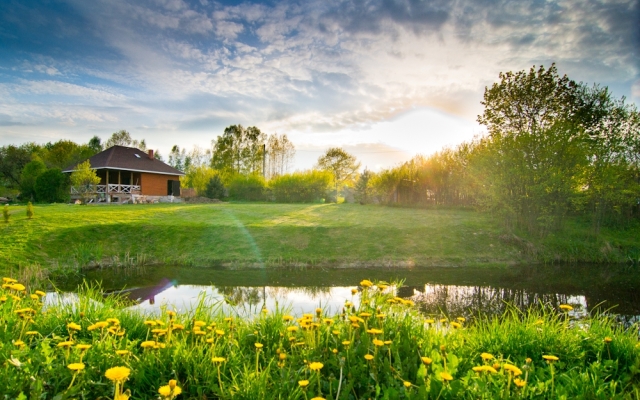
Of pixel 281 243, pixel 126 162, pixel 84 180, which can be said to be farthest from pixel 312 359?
pixel 126 162

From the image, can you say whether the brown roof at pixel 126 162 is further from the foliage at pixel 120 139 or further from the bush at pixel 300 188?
the foliage at pixel 120 139

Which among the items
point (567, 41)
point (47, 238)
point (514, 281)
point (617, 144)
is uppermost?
point (567, 41)

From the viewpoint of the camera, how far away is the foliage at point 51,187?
2566 centimetres

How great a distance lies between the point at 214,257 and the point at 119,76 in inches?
279

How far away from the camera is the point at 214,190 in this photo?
1287 inches

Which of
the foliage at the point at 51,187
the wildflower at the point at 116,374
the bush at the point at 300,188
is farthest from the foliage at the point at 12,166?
the wildflower at the point at 116,374

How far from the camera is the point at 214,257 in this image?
12125 millimetres

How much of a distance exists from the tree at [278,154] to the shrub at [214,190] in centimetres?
1706

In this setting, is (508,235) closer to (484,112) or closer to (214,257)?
(484,112)

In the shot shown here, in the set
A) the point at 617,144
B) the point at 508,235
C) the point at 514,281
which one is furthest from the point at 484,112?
the point at 514,281

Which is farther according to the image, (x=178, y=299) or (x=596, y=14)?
(x=596, y=14)

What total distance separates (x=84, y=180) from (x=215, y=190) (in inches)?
412

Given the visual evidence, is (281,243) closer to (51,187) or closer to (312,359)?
(312,359)

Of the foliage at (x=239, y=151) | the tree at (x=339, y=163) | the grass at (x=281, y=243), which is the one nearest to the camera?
the grass at (x=281, y=243)
